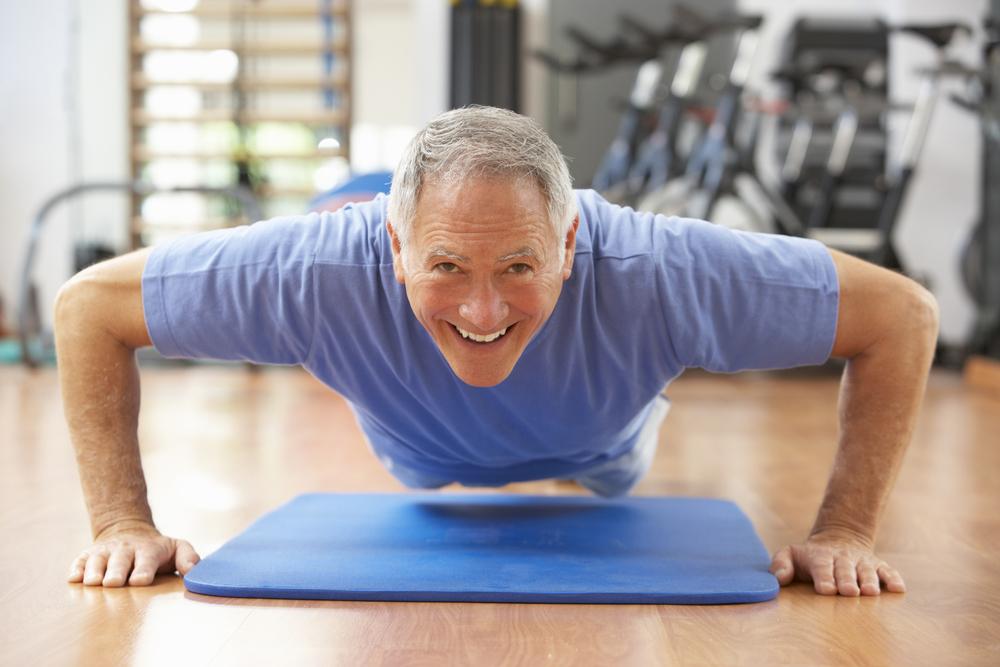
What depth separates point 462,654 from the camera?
1.18 meters

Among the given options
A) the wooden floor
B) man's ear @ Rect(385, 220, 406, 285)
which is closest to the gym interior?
the wooden floor

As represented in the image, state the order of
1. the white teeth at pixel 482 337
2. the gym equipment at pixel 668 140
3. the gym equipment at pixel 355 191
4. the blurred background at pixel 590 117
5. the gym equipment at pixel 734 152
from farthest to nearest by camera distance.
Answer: the gym equipment at pixel 668 140
the blurred background at pixel 590 117
the gym equipment at pixel 734 152
the gym equipment at pixel 355 191
the white teeth at pixel 482 337

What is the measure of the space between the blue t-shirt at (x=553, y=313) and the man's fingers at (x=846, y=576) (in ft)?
0.89

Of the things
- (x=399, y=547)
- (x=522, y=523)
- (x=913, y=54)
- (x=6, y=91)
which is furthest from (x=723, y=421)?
(x=6, y=91)

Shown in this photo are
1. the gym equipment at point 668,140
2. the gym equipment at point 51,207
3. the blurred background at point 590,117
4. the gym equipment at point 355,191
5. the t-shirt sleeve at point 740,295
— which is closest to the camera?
the t-shirt sleeve at point 740,295

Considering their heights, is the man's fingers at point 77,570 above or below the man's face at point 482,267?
below

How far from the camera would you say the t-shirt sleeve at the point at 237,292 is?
1434mm

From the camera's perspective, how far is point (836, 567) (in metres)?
1.50

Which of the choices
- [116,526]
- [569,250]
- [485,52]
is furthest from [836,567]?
[485,52]

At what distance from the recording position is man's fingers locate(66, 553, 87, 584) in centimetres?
149

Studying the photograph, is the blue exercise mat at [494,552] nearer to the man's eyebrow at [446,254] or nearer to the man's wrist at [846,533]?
the man's wrist at [846,533]

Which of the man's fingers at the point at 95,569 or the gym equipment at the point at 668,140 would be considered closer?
the man's fingers at the point at 95,569

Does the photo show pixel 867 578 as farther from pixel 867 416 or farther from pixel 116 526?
pixel 116 526

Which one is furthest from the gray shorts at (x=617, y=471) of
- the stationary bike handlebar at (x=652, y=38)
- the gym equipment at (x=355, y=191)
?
the stationary bike handlebar at (x=652, y=38)
